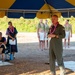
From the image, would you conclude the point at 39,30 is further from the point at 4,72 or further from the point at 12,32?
the point at 4,72

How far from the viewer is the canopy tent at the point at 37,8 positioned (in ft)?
31.3

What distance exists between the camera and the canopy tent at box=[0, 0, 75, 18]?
31.3 feet

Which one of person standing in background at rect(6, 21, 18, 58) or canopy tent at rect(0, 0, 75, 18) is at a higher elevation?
canopy tent at rect(0, 0, 75, 18)

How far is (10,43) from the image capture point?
476 inches

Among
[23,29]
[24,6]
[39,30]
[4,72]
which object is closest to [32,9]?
[24,6]

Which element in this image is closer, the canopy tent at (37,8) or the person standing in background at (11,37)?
the canopy tent at (37,8)

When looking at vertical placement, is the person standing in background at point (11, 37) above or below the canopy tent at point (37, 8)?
below

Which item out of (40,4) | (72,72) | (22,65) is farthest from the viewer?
(22,65)

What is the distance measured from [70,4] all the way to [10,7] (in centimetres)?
190

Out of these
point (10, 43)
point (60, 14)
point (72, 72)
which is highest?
point (60, 14)

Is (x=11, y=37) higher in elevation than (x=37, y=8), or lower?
lower

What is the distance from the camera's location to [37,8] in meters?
10.2

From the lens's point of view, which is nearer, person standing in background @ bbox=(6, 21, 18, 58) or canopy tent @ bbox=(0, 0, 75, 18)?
canopy tent @ bbox=(0, 0, 75, 18)

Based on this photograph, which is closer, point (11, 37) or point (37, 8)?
point (37, 8)
